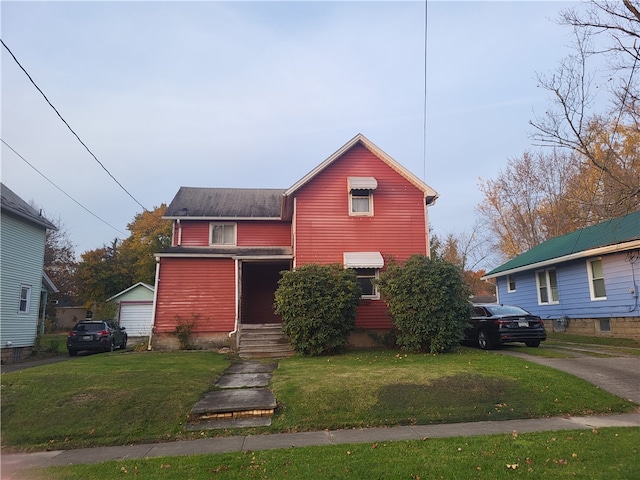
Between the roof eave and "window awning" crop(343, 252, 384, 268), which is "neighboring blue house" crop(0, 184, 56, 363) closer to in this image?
"window awning" crop(343, 252, 384, 268)

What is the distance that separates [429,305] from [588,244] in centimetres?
938

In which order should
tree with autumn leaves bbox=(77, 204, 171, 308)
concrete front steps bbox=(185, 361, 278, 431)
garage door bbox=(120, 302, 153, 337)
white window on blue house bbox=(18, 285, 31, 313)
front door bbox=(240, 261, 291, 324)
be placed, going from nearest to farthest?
concrete front steps bbox=(185, 361, 278, 431) < white window on blue house bbox=(18, 285, 31, 313) < front door bbox=(240, 261, 291, 324) < garage door bbox=(120, 302, 153, 337) < tree with autumn leaves bbox=(77, 204, 171, 308)

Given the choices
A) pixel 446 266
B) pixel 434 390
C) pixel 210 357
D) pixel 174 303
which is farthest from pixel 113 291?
pixel 434 390

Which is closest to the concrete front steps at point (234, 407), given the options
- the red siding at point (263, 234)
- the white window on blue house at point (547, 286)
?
the red siding at point (263, 234)

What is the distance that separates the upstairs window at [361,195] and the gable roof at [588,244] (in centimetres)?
802

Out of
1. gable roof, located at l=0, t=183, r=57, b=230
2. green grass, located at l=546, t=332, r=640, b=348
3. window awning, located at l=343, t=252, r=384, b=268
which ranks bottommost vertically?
green grass, located at l=546, t=332, r=640, b=348

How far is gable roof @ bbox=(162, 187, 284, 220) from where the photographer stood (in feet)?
68.1

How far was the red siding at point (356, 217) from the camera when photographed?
16906 mm

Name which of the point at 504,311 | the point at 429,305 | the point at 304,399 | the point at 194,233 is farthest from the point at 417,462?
the point at 194,233

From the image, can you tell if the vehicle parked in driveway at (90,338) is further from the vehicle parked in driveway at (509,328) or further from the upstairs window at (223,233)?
the vehicle parked in driveway at (509,328)

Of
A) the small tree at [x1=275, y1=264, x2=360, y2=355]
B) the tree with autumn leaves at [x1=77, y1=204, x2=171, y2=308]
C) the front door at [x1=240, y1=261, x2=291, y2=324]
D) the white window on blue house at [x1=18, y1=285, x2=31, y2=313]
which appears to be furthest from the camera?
the tree with autumn leaves at [x1=77, y1=204, x2=171, y2=308]

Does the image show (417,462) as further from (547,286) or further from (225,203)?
(547,286)

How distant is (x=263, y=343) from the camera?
1540 cm

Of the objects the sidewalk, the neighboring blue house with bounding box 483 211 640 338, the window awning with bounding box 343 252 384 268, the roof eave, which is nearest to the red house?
the window awning with bounding box 343 252 384 268
